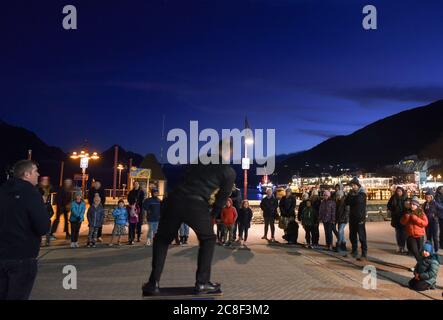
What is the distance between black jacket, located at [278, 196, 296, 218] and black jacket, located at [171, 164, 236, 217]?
27.8 ft

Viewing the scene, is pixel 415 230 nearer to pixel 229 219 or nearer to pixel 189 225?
pixel 229 219

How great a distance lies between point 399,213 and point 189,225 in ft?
28.2

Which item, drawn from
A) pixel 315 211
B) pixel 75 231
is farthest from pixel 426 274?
pixel 75 231

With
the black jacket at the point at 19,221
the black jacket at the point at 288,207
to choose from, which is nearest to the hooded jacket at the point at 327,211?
the black jacket at the point at 288,207

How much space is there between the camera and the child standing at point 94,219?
1113 centimetres

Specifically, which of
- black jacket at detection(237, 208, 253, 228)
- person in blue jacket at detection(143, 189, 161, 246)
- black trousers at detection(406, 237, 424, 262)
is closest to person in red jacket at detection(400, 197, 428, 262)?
black trousers at detection(406, 237, 424, 262)

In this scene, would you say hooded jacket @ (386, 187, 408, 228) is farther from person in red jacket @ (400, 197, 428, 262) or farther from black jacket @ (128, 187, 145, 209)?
black jacket @ (128, 187, 145, 209)

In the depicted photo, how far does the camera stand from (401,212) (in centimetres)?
1068

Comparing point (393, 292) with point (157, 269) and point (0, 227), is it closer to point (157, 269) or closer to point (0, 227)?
point (157, 269)

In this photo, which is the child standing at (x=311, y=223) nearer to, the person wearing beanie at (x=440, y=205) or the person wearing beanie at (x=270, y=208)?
the person wearing beanie at (x=270, y=208)

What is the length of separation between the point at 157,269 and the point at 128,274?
10.8 ft

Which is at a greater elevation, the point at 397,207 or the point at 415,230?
the point at 397,207

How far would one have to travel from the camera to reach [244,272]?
7578 mm
